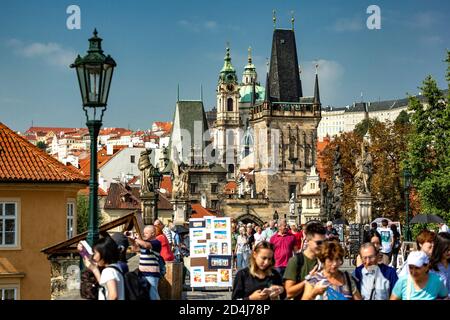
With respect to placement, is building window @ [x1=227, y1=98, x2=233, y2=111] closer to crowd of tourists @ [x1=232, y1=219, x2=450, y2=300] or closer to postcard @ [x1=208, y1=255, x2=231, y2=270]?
postcard @ [x1=208, y1=255, x2=231, y2=270]

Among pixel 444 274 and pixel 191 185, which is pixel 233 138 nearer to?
pixel 191 185

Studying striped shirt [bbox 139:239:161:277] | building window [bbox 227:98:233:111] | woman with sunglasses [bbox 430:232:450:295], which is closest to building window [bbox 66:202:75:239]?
striped shirt [bbox 139:239:161:277]

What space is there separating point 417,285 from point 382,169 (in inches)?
2298

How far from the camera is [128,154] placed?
112 m

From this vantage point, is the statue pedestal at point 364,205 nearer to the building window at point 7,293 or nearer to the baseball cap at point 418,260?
the building window at point 7,293

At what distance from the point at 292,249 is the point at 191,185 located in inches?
3968

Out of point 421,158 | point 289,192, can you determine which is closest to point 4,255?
point 421,158

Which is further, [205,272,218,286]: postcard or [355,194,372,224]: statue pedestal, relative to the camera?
[355,194,372,224]: statue pedestal

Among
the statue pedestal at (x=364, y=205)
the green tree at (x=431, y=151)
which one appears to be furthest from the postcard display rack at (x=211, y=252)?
the green tree at (x=431, y=151)

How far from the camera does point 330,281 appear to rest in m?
7.79

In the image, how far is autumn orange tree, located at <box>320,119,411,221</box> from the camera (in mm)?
64000

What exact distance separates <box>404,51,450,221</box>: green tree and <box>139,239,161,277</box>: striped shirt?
3210 centimetres

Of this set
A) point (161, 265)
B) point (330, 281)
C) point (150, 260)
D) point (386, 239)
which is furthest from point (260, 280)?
point (386, 239)
